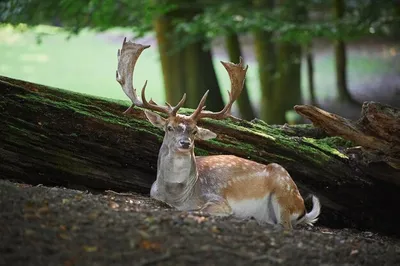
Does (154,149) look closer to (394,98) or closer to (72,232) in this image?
(72,232)

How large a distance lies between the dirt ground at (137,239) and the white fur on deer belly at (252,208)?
4.05 ft

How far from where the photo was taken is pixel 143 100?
7.11 metres

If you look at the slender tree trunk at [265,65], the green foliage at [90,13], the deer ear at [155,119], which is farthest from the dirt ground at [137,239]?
the slender tree trunk at [265,65]

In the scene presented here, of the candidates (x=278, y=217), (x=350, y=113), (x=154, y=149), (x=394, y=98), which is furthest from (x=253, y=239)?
(x=394, y=98)

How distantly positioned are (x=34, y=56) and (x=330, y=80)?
1134cm

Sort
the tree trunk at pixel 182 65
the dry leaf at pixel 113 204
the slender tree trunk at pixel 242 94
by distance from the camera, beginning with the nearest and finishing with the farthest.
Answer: the dry leaf at pixel 113 204, the tree trunk at pixel 182 65, the slender tree trunk at pixel 242 94

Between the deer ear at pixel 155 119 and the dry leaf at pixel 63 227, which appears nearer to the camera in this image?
the dry leaf at pixel 63 227

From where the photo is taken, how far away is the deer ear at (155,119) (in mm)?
7108

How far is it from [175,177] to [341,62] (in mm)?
13559

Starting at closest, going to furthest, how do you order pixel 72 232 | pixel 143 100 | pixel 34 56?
pixel 72 232 < pixel 143 100 < pixel 34 56

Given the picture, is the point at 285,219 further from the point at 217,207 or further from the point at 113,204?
the point at 113,204

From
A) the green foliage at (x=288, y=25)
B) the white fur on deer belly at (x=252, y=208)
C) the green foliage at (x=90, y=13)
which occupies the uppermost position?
the green foliage at (x=90, y=13)

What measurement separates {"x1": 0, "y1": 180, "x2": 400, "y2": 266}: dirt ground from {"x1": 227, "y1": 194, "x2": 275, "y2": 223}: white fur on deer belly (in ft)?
4.05

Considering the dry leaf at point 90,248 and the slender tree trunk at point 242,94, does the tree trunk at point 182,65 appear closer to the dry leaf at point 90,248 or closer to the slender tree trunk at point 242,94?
the slender tree trunk at point 242,94
